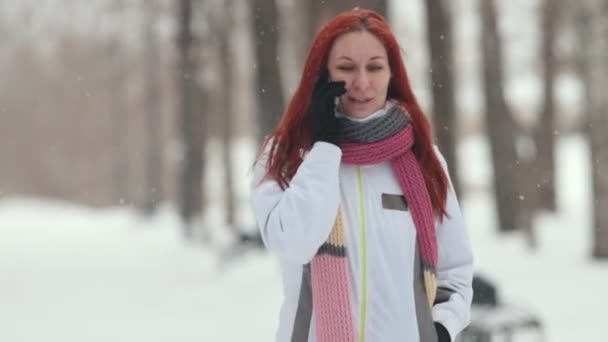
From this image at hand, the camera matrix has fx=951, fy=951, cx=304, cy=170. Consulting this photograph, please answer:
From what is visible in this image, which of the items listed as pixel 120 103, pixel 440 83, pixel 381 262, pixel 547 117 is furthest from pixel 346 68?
pixel 120 103

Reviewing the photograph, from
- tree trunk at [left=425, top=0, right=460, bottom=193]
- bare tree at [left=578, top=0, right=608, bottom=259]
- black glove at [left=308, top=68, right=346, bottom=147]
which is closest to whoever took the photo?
black glove at [left=308, top=68, right=346, bottom=147]

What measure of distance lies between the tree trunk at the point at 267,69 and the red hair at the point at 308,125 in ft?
28.9

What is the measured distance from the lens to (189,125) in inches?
766

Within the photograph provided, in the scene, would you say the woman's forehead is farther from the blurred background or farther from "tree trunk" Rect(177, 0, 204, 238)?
"tree trunk" Rect(177, 0, 204, 238)

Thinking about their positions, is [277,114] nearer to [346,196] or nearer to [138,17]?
[346,196]

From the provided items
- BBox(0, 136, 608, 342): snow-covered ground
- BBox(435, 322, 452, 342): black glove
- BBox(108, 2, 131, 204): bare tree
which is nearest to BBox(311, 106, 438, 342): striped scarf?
BBox(435, 322, 452, 342): black glove

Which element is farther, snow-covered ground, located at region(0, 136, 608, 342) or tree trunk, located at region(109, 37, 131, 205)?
tree trunk, located at region(109, 37, 131, 205)

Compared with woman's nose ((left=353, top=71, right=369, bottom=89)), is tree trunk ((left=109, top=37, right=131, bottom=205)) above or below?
below

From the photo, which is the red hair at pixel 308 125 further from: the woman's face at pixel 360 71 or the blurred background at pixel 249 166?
the blurred background at pixel 249 166

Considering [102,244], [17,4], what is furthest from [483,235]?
[102,244]

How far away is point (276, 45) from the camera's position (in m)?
11.8

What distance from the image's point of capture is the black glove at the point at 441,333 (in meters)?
2.63

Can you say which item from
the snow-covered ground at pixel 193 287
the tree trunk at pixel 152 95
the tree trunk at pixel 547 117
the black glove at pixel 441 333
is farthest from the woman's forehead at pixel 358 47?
Answer: the tree trunk at pixel 152 95

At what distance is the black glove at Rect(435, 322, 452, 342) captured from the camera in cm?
263
